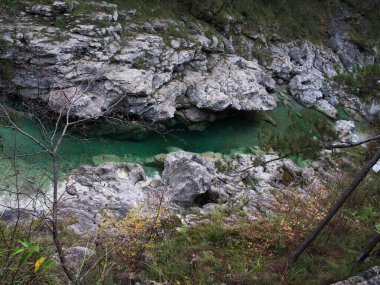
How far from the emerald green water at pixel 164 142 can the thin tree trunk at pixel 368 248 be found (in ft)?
21.4

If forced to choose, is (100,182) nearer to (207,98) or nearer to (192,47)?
(207,98)

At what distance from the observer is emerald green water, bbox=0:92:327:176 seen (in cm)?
1289

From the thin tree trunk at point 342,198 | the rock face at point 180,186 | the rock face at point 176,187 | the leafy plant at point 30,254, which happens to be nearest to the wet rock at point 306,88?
the rock face at point 176,187

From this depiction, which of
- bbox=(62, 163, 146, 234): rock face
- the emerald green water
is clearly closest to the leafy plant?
bbox=(62, 163, 146, 234): rock face

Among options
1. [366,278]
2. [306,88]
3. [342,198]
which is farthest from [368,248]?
[306,88]

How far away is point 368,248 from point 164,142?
38.6 ft

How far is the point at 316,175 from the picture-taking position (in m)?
10.8

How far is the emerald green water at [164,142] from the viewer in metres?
12.9

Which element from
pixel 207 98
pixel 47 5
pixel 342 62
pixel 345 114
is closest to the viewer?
pixel 47 5

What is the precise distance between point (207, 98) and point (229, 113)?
2507 millimetres

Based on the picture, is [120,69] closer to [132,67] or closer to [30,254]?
[132,67]

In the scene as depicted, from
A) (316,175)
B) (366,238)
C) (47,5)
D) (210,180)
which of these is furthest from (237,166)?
(47,5)

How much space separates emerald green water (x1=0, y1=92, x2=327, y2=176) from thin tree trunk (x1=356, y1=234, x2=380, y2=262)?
6.53m

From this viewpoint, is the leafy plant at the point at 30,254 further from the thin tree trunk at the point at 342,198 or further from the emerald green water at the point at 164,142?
the emerald green water at the point at 164,142
